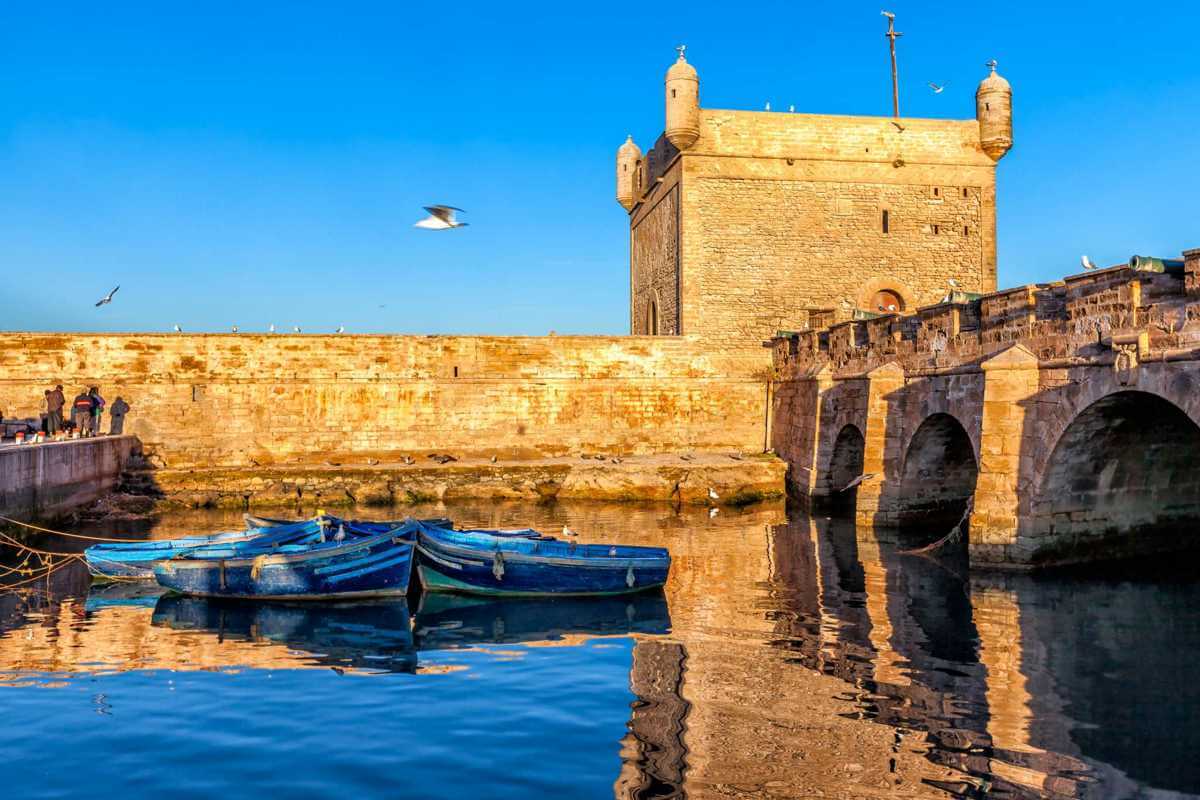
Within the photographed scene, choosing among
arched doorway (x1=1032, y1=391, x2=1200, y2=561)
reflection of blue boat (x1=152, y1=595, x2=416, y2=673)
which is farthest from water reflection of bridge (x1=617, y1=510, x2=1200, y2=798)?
reflection of blue boat (x1=152, y1=595, x2=416, y2=673)

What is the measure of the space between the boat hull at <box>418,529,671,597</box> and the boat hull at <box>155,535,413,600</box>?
0.52 m

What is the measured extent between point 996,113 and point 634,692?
90.1ft

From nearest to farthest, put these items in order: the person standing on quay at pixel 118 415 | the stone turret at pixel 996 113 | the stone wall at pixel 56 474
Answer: the stone wall at pixel 56 474, the person standing on quay at pixel 118 415, the stone turret at pixel 996 113

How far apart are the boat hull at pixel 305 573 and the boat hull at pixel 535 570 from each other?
52cm

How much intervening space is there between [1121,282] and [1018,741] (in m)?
7.99

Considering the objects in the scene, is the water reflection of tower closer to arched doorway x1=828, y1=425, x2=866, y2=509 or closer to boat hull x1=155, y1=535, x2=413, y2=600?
boat hull x1=155, y1=535, x2=413, y2=600

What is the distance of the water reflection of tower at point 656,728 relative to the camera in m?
6.81

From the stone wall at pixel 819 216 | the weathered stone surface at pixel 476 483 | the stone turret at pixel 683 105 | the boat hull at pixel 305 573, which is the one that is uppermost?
the stone turret at pixel 683 105

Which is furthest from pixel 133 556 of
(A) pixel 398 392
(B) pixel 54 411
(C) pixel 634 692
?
(A) pixel 398 392

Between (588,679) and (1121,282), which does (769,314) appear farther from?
(588,679)

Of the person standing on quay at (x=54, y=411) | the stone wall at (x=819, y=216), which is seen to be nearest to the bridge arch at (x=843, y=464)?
the stone wall at (x=819, y=216)

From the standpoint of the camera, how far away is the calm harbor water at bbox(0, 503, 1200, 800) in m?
7.02

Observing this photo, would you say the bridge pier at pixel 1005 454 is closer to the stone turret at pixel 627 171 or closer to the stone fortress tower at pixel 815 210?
the stone fortress tower at pixel 815 210

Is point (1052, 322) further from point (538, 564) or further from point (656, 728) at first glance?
point (656, 728)
